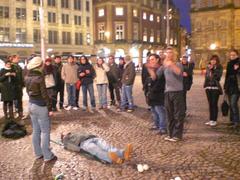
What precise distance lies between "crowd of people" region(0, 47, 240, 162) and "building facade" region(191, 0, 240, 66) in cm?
4965

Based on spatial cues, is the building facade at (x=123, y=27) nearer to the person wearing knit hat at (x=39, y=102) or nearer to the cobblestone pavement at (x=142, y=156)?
the cobblestone pavement at (x=142, y=156)

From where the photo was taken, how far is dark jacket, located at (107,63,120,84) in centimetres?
1555

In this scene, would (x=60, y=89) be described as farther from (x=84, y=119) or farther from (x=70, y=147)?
(x=70, y=147)

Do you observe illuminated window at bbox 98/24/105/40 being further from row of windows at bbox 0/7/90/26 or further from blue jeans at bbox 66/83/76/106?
blue jeans at bbox 66/83/76/106

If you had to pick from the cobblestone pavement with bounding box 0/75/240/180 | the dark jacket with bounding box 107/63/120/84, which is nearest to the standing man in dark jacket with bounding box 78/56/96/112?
the dark jacket with bounding box 107/63/120/84

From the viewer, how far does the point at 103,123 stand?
1171 cm

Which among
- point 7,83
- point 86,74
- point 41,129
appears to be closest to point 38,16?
point 86,74

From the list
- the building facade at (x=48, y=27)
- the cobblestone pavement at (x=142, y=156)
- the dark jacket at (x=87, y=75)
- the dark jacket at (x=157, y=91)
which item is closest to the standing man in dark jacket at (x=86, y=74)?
the dark jacket at (x=87, y=75)

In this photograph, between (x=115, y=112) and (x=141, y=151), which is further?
(x=115, y=112)

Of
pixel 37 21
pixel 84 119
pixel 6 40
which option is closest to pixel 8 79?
pixel 84 119

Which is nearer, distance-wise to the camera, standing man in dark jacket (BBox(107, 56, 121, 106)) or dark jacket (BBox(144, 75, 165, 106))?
dark jacket (BBox(144, 75, 165, 106))

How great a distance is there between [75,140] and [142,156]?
143cm

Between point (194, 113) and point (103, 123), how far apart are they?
347 cm

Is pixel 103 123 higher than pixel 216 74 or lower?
lower
